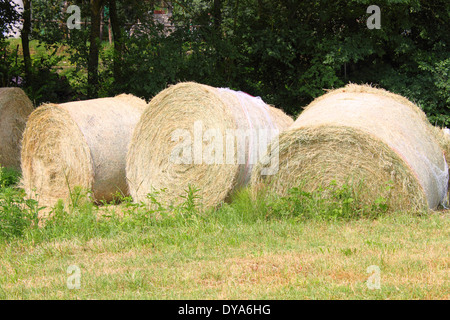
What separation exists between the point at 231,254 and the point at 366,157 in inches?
91.5

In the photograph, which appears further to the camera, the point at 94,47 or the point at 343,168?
the point at 94,47

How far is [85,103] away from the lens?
899 centimetres

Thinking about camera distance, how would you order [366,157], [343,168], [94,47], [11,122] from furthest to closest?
[94,47]
[11,122]
[343,168]
[366,157]

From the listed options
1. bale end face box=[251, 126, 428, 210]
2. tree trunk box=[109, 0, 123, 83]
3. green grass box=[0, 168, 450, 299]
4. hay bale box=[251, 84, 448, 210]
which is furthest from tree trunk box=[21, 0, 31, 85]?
bale end face box=[251, 126, 428, 210]

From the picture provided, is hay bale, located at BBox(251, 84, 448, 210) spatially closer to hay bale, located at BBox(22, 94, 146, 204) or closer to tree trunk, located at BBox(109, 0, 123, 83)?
hay bale, located at BBox(22, 94, 146, 204)

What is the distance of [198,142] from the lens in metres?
7.71

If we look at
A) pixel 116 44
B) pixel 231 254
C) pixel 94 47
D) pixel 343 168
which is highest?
pixel 116 44

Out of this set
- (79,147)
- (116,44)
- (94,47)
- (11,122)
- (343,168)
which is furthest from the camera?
(116,44)

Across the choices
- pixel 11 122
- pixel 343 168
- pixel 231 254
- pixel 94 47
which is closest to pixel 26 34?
pixel 94 47

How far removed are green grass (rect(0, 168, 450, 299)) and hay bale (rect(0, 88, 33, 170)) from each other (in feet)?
16.7

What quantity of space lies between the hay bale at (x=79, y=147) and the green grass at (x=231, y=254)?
4.95ft

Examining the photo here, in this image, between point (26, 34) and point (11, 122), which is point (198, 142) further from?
point (26, 34)
